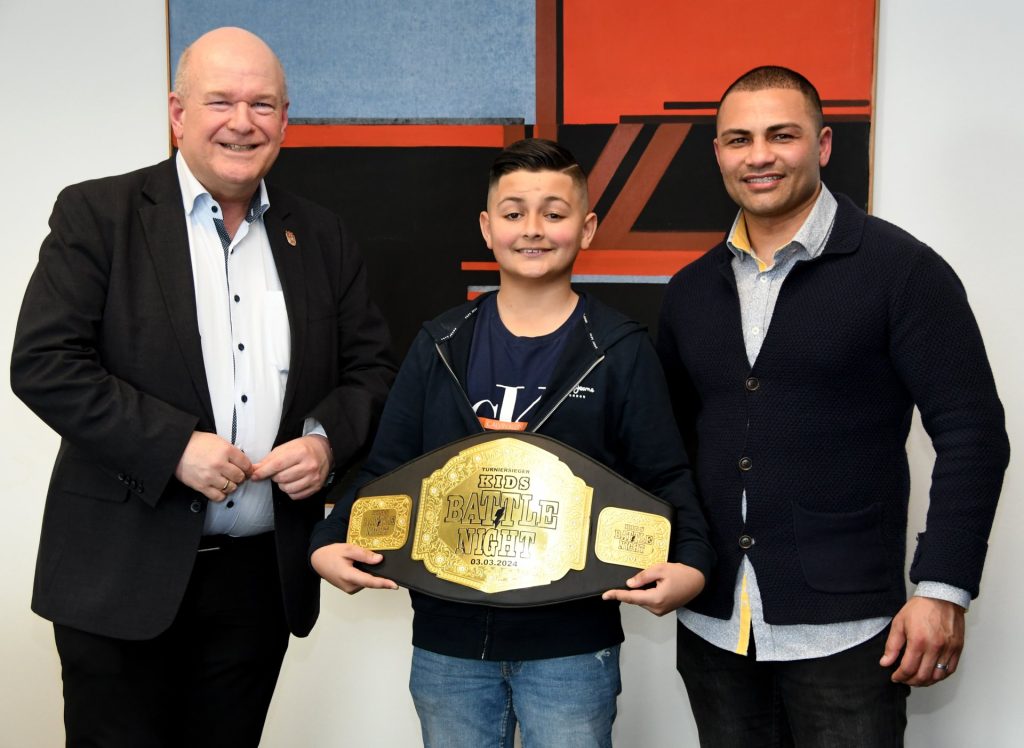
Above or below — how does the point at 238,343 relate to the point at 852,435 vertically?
above

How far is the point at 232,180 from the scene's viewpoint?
5.70 ft

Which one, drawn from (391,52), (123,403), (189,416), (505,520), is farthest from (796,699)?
(391,52)

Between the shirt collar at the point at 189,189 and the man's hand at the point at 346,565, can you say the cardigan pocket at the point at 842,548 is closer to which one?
the man's hand at the point at 346,565

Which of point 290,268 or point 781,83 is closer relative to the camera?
point 781,83

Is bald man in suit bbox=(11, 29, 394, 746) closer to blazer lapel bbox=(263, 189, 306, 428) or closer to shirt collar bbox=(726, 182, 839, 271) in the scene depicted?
blazer lapel bbox=(263, 189, 306, 428)

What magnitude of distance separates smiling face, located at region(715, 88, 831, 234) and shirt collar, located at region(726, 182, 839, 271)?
32mm

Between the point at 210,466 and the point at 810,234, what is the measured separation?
1135 mm

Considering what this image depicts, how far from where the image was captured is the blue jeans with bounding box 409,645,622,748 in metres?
1.59

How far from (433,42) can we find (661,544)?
1.63m

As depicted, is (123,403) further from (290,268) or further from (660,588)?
(660,588)

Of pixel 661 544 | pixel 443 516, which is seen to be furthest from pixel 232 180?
pixel 661 544

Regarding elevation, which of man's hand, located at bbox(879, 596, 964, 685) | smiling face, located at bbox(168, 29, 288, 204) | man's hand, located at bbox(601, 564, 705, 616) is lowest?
man's hand, located at bbox(879, 596, 964, 685)

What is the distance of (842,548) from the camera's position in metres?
1.58

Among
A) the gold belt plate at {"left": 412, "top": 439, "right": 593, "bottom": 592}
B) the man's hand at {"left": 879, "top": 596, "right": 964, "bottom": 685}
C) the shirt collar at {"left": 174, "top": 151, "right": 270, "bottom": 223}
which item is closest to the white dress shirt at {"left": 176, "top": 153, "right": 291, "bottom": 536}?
the shirt collar at {"left": 174, "top": 151, "right": 270, "bottom": 223}
